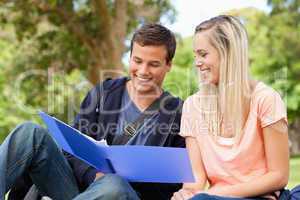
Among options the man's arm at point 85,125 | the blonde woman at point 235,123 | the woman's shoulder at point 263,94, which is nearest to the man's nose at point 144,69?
the man's arm at point 85,125

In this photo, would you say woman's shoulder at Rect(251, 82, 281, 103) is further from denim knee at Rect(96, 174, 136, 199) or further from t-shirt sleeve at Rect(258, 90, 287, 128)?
denim knee at Rect(96, 174, 136, 199)

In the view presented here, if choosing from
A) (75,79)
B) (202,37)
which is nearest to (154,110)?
(202,37)

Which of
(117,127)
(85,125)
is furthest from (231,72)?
(85,125)

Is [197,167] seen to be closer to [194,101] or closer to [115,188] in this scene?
[194,101]

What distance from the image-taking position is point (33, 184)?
283cm

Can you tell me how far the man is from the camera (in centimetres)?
270

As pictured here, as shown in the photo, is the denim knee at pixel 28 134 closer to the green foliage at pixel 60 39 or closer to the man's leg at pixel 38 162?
the man's leg at pixel 38 162

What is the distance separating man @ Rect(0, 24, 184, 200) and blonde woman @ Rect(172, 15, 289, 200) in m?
0.37

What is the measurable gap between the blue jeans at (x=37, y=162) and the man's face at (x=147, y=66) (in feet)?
1.66

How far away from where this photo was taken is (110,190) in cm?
235

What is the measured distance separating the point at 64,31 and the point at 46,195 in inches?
422

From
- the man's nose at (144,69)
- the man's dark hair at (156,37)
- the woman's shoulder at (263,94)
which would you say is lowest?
the woman's shoulder at (263,94)

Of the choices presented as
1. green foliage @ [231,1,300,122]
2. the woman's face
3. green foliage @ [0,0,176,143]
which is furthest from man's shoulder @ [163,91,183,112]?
green foliage @ [231,1,300,122]

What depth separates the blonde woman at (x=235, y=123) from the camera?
2383 millimetres
